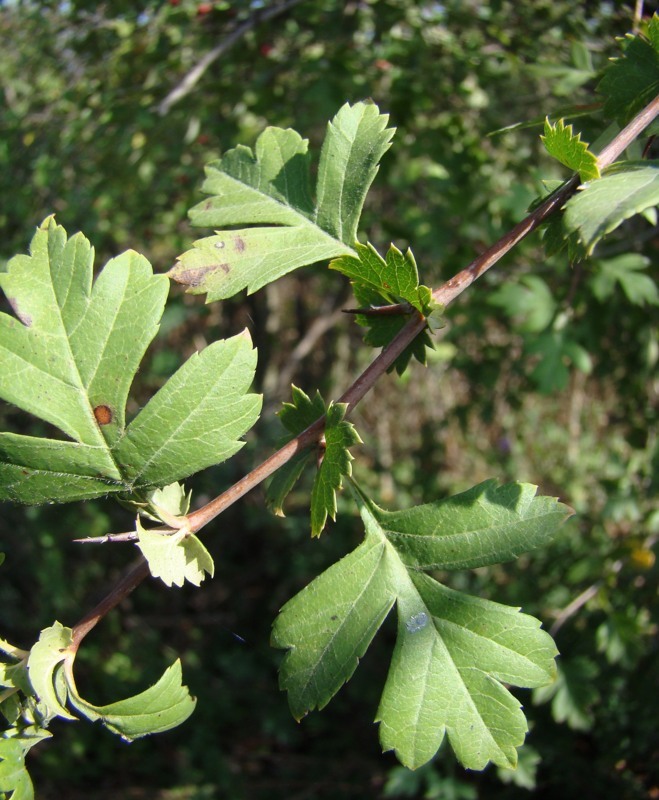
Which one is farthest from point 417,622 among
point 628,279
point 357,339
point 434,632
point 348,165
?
point 357,339

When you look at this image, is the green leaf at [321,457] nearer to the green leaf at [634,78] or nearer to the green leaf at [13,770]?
the green leaf at [13,770]

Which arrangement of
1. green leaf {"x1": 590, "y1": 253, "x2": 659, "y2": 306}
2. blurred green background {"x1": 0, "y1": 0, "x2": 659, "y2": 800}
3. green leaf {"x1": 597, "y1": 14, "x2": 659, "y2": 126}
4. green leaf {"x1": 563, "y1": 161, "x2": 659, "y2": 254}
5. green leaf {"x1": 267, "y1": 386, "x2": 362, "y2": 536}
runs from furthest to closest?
1. blurred green background {"x1": 0, "y1": 0, "x2": 659, "y2": 800}
2. green leaf {"x1": 590, "y1": 253, "x2": 659, "y2": 306}
3. green leaf {"x1": 597, "y1": 14, "x2": 659, "y2": 126}
4. green leaf {"x1": 267, "y1": 386, "x2": 362, "y2": 536}
5. green leaf {"x1": 563, "y1": 161, "x2": 659, "y2": 254}

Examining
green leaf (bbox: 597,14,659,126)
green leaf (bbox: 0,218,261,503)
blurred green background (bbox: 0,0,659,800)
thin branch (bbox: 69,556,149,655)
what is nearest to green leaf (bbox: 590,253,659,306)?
blurred green background (bbox: 0,0,659,800)

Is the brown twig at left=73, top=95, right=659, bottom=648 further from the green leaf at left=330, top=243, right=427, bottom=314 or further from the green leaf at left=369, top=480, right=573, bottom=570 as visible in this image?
the green leaf at left=369, top=480, right=573, bottom=570

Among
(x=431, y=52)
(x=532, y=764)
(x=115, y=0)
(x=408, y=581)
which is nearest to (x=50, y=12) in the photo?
(x=115, y=0)

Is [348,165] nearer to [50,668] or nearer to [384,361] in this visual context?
[384,361]

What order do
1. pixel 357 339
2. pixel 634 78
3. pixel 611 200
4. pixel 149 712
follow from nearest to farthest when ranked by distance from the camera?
pixel 611 200, pixel 149 712, pixel 634 78, pixel 357 339
